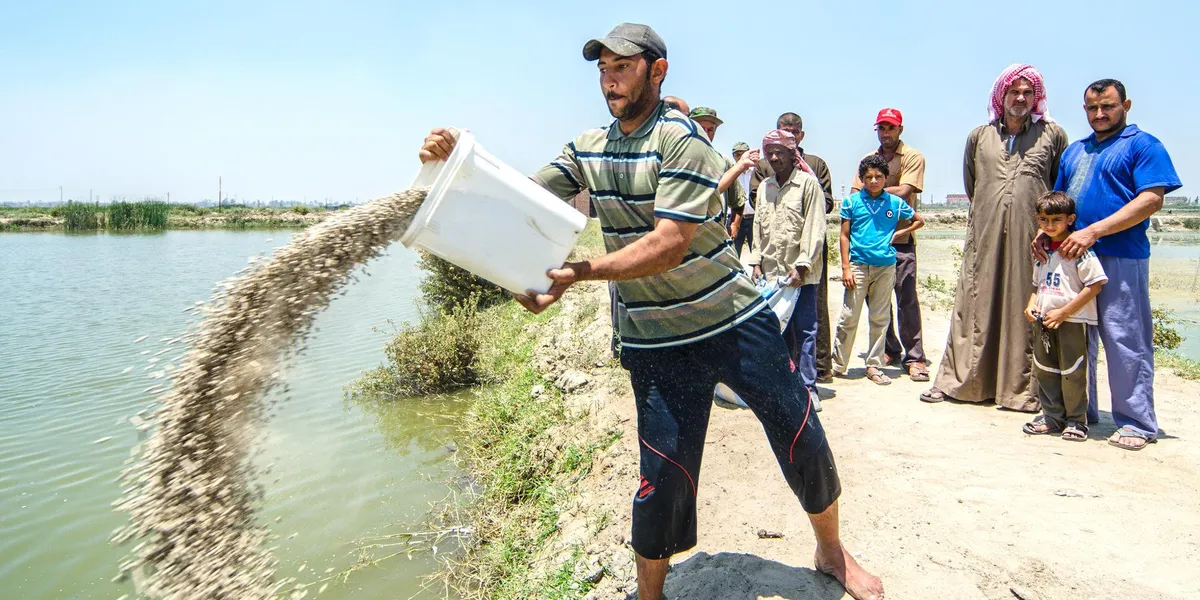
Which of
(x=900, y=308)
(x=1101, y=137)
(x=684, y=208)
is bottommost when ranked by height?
(x=900, y=308)

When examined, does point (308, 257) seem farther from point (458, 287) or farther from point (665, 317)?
point (458, 287)

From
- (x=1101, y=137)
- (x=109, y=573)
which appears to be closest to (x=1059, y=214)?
(x=1101, y=137)

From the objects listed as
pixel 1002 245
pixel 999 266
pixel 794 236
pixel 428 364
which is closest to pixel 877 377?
pixel 999 266

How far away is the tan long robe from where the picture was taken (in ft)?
12.8

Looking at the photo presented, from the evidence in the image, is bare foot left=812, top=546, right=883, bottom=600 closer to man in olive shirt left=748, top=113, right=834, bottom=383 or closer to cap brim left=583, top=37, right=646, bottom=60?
cap brim left=583, top=37, right=646, bottom=60

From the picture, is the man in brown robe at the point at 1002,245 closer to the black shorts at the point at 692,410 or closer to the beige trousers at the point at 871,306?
the beige trousers at the point at 871,306

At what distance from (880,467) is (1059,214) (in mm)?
1554

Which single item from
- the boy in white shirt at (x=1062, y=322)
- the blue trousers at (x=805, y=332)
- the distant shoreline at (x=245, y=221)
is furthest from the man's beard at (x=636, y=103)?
the distant shoreline at (x=245, y=221)

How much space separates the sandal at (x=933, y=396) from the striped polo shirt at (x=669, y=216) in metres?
2.70

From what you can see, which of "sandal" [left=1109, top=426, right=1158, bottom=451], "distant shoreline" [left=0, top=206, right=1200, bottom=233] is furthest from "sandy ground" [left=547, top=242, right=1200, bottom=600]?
"distant shoreline" [left=0, top=206, right=1200, bottom=233]

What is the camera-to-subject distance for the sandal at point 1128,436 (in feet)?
11.0

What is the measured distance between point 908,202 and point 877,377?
47.7 inches

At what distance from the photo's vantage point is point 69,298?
515 inches

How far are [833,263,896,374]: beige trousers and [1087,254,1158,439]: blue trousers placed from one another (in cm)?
140
